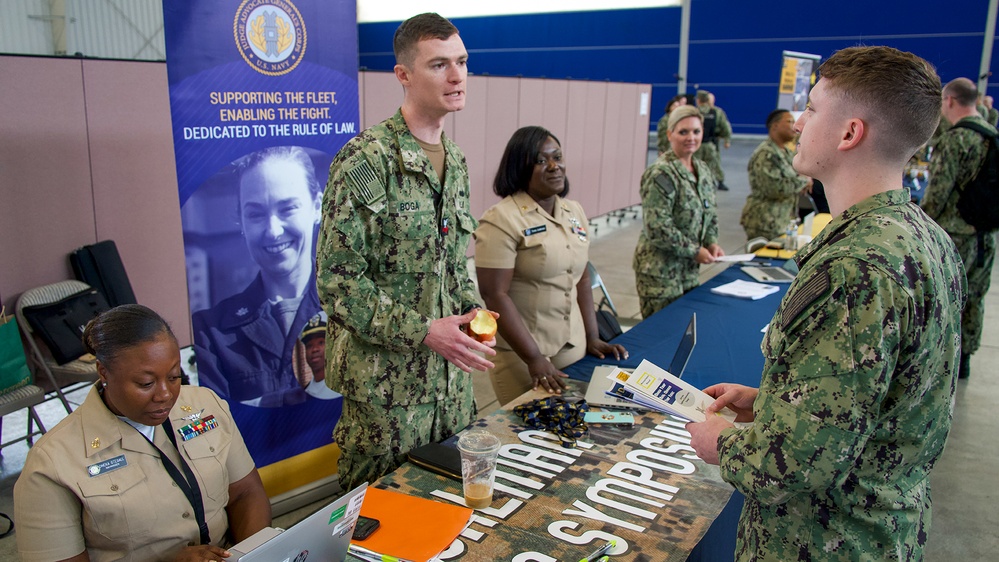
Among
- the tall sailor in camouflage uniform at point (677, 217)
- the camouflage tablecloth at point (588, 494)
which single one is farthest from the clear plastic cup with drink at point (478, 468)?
the tall sailor in camouflage uniform at point (677, 217)

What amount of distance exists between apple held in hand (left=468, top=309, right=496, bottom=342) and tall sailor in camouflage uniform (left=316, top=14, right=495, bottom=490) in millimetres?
22

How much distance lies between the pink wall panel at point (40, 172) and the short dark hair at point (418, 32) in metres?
2.81

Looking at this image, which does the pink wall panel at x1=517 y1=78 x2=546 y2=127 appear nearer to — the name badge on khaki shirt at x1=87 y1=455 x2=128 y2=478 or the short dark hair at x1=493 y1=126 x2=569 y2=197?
the short dark hair at x1=493 y1=126 x2=569 y2=197

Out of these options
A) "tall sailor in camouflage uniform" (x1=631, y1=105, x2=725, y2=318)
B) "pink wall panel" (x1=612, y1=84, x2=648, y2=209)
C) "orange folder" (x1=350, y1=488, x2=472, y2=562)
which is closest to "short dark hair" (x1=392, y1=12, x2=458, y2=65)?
"orange folder" (x1=350, y1=488, x2=472, y2=562)

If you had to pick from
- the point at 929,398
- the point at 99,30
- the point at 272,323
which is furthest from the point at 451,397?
the point at 99,30

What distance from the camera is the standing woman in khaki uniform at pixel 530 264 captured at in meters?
2.63

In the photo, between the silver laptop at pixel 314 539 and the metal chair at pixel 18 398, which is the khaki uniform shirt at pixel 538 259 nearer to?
the silver laptop at pixel 314 539

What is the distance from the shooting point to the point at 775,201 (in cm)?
565

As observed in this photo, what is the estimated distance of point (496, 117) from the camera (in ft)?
24.3

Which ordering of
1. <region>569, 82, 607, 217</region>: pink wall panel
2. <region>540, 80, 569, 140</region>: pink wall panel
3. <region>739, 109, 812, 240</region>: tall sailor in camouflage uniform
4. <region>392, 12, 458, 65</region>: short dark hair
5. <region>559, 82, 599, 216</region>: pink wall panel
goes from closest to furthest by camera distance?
1. <region>392, 12, 458, 65</region>: short dark hair
2. <region>739, 109, 812, 240</region>: tall sailor in camouflage uniform
3. <region>540, 80, 569, 140</region>: pink wall panel
4. <region>559, 82, 599, 216</region>: pink wall panel
5. <region>569, 82, 607, 217</region>: pink wall panel

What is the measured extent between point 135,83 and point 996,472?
5.25 meters

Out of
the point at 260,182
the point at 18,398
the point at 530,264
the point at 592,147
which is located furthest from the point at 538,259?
the point at 592,147

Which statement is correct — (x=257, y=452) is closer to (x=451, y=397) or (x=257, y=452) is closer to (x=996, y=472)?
(x=451, y=397)

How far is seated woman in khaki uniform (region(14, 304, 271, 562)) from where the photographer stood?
1425 mm
